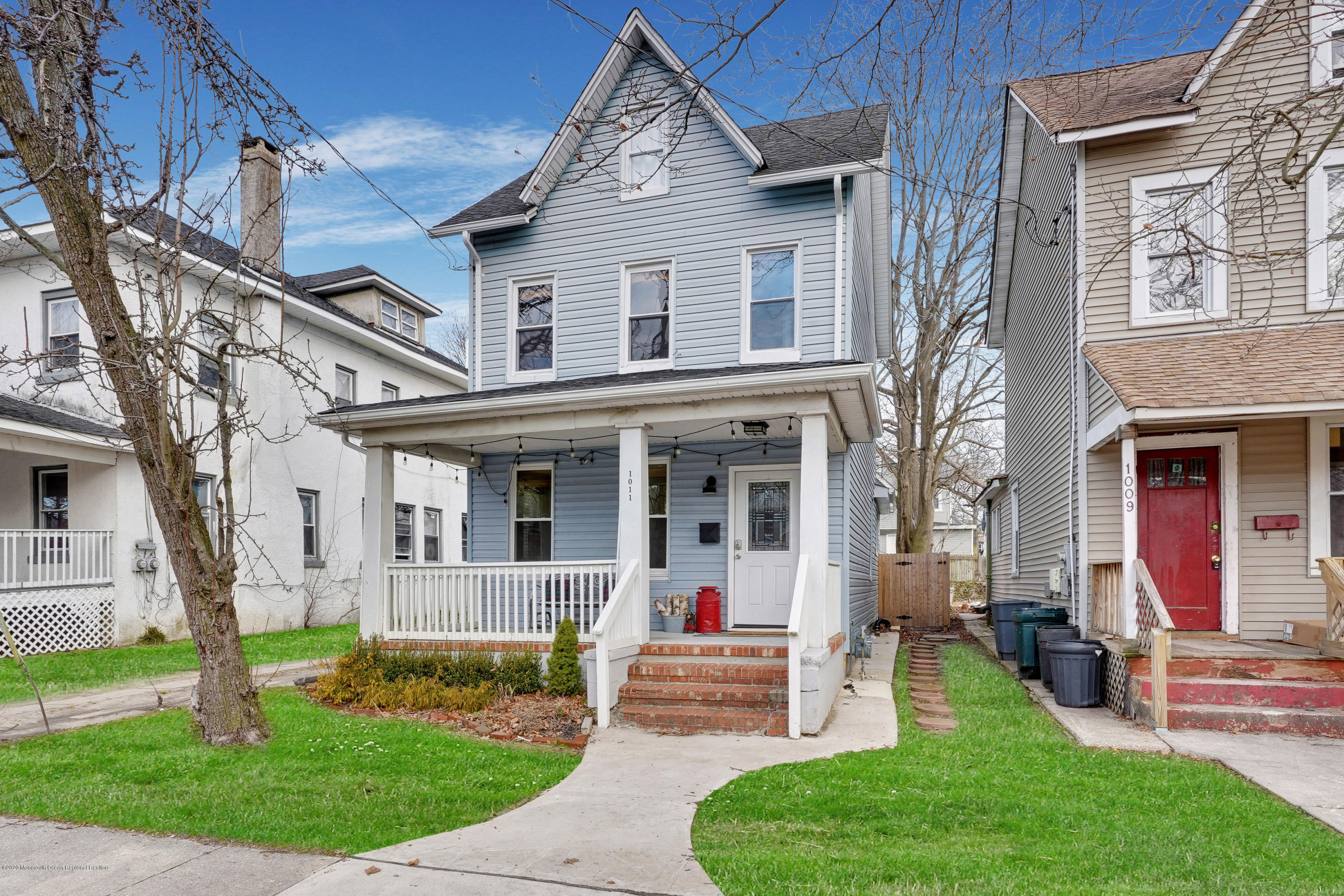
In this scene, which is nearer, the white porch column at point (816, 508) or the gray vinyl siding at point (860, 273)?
the white porch column at point (816, 508)

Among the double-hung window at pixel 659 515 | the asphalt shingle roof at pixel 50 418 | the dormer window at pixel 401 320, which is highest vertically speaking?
the dormer window at pixel 401 320

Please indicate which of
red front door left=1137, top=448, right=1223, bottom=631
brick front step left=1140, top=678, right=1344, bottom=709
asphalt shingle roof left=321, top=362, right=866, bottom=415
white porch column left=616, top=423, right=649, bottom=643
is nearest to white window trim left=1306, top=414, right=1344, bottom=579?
red front door left=1137, top=448, right=1223, bottom=631

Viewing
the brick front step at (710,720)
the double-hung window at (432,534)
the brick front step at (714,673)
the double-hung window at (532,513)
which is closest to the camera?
the brick front step at (710,720)

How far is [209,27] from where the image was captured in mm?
7402

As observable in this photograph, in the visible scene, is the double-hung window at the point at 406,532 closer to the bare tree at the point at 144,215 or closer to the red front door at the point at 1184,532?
the bare tree at the point at 144,215

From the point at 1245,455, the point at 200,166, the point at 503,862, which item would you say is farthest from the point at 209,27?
the point at 1245,455

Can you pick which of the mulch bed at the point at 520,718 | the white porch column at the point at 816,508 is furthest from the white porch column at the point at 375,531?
the white porch column at the point at 816,508

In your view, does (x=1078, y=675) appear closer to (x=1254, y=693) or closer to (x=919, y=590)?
(x=1254, y=693)

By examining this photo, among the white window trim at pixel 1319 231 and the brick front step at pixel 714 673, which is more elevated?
the white window trim at pixel 1319 231

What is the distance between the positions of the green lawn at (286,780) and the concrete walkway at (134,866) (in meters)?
0.17

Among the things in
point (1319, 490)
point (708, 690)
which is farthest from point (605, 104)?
point (1319, 490)

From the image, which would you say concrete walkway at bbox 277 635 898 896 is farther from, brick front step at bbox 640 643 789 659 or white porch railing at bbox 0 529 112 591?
white porch railing at bbox 0 529 112 591

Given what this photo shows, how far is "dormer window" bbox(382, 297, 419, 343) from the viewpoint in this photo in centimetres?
2070

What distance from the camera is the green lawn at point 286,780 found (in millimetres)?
5051
